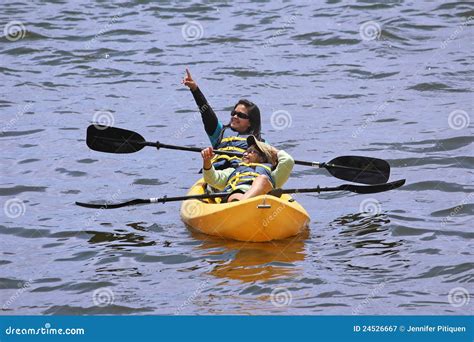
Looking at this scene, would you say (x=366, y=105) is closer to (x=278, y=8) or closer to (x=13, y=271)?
(x=278, y=8)

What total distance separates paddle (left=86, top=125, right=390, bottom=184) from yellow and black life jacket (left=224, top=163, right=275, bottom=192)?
1050 mm

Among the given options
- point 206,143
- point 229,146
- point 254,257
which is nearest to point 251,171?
point 229,146

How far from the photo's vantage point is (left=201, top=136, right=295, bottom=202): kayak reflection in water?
9109 millimetres

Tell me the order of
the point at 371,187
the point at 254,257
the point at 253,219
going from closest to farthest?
the point at 254,257, the point at 253,219, the point at 371,187

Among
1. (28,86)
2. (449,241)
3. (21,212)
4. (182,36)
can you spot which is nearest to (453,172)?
(449,241)

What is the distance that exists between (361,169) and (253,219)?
75.9 inches

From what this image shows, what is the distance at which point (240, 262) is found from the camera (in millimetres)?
8375

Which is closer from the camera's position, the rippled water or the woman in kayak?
the rippled water

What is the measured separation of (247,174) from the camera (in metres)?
9.20

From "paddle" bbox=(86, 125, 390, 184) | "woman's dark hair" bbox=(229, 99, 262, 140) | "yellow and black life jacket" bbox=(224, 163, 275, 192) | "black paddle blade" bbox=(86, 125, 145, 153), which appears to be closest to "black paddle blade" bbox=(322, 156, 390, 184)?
"paddle" bbox=(86, 125, 390, 184)

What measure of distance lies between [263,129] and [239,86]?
209 cm

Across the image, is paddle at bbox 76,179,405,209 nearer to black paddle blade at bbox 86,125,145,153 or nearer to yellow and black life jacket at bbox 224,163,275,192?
yellow and black life jacket at bbox 224,163,275,192

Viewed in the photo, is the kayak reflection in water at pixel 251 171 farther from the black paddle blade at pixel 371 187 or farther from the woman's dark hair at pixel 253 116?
the black paddle blade at pixel 371 187

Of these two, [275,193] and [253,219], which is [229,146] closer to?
[275,193]
